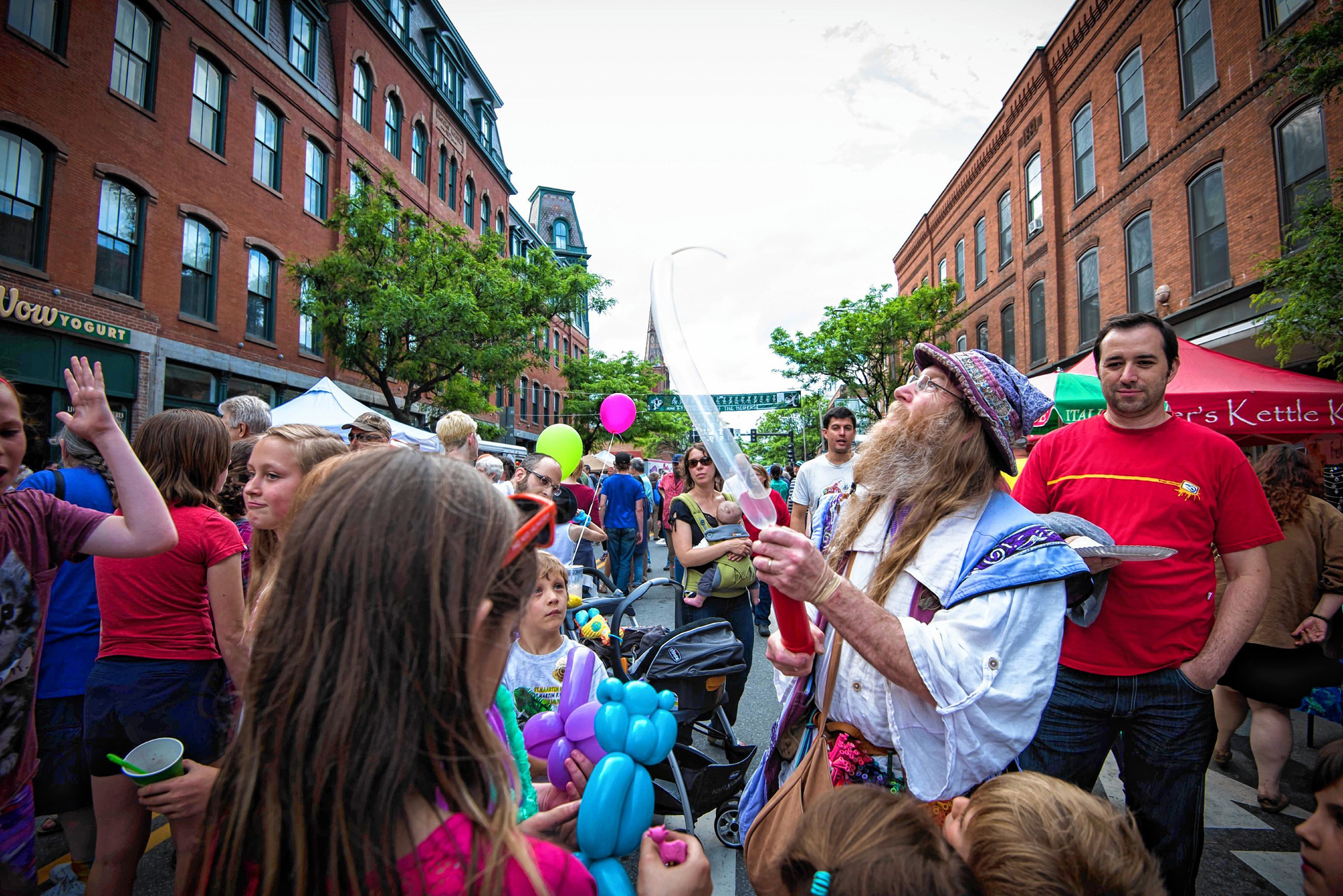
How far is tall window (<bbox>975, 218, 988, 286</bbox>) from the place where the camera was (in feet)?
67.8

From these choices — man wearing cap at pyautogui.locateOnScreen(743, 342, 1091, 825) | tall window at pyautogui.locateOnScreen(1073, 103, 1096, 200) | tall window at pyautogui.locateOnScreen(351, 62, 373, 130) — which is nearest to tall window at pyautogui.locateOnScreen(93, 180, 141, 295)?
tall window at pyautogui.locateOnScreen(351, 62, 373, 130)

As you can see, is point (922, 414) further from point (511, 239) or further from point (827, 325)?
point (511, 239)

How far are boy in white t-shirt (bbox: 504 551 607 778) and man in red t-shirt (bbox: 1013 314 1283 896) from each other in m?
1.70

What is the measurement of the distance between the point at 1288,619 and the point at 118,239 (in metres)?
15.3

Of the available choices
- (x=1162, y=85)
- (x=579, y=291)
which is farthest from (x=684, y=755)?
(x=579, y=291)

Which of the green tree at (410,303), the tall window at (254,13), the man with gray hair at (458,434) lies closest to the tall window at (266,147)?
the green tree at (410,303)

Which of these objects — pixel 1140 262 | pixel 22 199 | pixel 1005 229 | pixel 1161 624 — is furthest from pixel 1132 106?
pixel 22 199

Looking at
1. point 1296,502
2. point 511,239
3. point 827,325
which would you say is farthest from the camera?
point 511,239

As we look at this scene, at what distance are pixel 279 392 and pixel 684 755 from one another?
1514 cm

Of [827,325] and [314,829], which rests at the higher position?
[827,325]

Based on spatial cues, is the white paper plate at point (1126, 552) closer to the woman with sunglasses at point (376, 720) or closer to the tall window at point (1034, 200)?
the woman with sunglasses at point (376, 720)

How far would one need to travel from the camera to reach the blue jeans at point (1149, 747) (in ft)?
6.35

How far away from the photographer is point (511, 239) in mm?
30297

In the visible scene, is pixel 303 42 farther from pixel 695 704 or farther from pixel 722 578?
pixel 695 704
